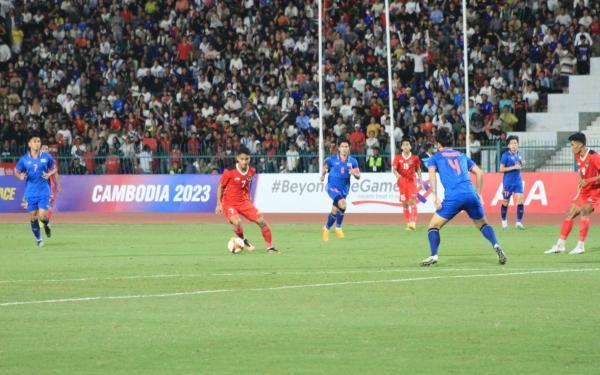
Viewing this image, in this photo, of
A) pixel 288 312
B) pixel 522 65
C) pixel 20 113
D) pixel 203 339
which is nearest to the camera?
pixel 203 339

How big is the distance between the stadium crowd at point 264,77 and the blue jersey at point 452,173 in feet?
58.4

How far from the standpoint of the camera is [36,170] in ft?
81.7

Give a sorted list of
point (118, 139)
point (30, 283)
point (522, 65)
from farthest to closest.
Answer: point (118, 139), point (522, 65), point (30, 283)

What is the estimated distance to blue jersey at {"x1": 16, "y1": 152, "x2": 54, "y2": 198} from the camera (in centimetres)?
2488

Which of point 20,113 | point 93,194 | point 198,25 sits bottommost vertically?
point 93,194

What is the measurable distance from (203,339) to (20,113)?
3659 cm

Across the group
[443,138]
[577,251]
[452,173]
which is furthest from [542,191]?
[443,138]

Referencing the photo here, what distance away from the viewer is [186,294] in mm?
14172

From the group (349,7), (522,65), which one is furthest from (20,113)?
(522,65)

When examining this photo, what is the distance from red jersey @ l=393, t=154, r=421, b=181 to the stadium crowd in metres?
5.76

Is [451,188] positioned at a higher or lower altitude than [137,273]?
higher

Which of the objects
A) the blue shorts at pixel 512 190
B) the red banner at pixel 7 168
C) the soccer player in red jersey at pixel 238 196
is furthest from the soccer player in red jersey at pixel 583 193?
the red banner at pixel 7 168

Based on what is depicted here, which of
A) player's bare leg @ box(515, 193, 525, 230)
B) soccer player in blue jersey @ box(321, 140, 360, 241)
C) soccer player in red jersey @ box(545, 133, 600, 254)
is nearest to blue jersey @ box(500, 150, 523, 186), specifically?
player's bare leg @ box(515, 193, 525, 230)

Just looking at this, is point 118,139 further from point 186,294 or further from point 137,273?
point 186,294
